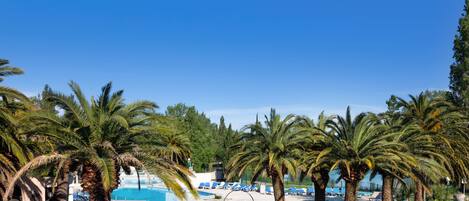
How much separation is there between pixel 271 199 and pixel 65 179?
21.0m

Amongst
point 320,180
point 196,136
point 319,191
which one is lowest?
point 319,191

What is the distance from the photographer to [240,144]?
2453cm

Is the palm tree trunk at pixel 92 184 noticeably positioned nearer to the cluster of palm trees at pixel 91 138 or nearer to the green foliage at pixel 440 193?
the cluster of palm trees at pixel 91 138

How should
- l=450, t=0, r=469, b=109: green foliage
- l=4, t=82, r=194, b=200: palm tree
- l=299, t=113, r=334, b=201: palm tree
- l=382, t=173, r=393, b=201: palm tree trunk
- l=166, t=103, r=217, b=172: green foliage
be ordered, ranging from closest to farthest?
l=4, t=82, r=194, b=200: palm tree → l=299, t=113, r=334, b=201: palm tree → l=382, t=173, r=393, b=201: palm tree trunk → l=450, t=0, r=469, b=109: green foliage → l=166, t=103, r=217, b=172: green foliage

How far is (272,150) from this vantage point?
74.8ft

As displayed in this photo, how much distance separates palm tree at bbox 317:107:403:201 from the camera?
21.5 meters

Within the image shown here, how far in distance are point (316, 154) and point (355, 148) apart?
223cm

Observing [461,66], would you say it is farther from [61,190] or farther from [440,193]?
[61,190]

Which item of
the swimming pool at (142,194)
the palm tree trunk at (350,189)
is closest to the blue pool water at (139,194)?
the swimming pool at (142,194)

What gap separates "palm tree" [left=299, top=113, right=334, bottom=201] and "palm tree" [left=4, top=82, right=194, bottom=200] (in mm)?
8769

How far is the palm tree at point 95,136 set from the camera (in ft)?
48.3

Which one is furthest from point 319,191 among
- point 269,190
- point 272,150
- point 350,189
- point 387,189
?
point 269,190

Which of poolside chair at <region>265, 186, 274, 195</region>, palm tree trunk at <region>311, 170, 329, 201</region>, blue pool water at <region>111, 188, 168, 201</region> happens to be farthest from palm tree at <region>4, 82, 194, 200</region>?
poolside chair at <region>265, 186, 274, 195</region>

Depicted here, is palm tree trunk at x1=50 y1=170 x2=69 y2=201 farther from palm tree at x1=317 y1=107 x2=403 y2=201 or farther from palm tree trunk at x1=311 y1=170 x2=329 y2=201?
palm tree trunk at x1=311 y1=170 x2=329 y2=201
